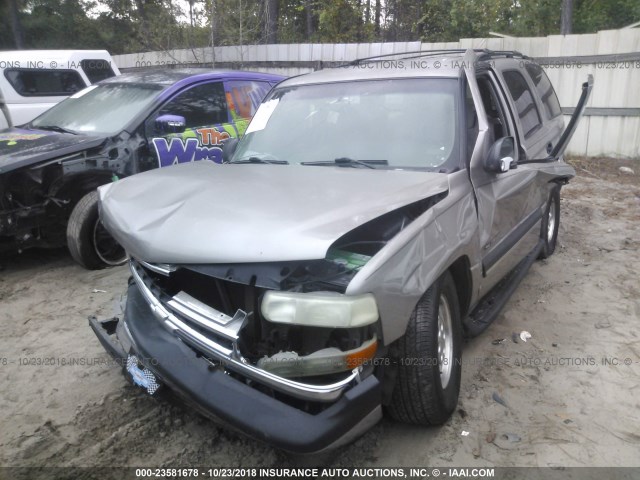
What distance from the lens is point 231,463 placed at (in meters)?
2.60

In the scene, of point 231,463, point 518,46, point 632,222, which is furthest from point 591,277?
point 518,46

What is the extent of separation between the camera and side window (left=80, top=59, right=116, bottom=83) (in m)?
8.82

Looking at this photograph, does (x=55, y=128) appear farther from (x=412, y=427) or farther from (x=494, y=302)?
(x=412, y=427)

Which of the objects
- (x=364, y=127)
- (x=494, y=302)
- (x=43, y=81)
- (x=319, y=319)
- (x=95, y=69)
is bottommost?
(x=494, y=302)

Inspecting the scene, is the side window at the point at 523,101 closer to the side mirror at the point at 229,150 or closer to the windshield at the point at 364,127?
the windshield at the point at 364,127

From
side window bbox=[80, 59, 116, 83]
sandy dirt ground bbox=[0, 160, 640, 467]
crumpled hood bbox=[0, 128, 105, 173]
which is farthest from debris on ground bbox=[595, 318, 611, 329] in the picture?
side window bbox=[80, 59, 116, 83]

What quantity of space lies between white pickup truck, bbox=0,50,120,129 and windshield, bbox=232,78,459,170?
5603 millimetres

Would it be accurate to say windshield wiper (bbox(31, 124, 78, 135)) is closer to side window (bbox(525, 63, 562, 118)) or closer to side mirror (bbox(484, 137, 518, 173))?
side mirror (bbox(484, 137, 518, 173))

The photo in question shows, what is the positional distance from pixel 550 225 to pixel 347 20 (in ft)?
43.7

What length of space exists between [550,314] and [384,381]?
2.31 m

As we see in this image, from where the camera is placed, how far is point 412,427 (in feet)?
9.26

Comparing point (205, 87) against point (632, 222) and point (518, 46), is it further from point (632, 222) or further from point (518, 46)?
point (518, 46)

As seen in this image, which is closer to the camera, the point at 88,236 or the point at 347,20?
the point at 88,236

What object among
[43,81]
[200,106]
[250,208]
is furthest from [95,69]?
[250,208]
